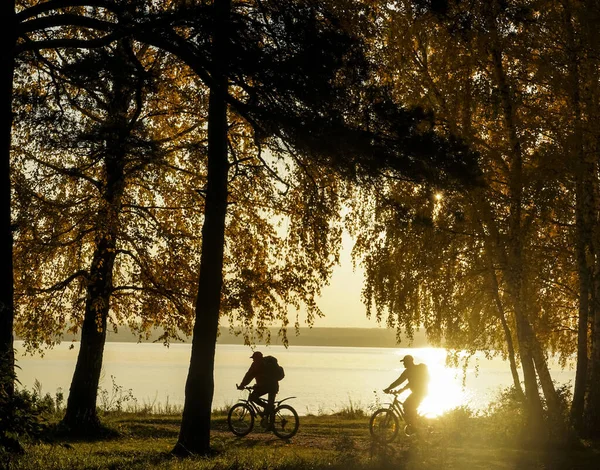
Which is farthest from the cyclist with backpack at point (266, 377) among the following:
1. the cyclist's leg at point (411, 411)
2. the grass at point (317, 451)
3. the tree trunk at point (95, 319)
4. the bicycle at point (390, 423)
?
the tree trunk at point (95, 319)

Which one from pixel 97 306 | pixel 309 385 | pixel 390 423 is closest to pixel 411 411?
pixel 390 423

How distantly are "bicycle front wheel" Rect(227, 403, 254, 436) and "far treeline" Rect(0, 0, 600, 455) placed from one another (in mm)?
1819

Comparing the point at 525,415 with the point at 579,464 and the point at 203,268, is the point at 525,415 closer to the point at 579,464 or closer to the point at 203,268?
the point at 579,464

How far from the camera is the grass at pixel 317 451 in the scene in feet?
36.7

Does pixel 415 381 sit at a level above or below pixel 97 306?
below

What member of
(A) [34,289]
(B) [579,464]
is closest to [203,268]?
(A) [34,289]

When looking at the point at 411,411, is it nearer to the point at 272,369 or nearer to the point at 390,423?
the point at 390,423

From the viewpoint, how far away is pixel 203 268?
13594 millimetres

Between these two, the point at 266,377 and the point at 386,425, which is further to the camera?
the point at 266,377

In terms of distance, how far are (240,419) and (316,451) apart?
3.75 meters

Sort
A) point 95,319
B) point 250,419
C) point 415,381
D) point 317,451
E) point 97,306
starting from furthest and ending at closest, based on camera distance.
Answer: point 250,419, point 95,319, point 97,306, point 415,381, point 317,451

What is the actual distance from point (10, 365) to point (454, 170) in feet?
22.1

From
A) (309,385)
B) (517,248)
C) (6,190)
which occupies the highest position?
(517,248)

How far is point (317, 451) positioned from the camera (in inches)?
562
